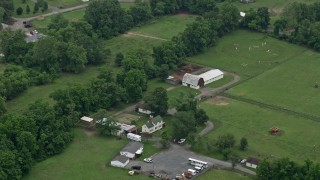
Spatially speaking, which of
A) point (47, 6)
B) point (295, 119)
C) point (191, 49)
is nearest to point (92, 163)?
point (295, 119)

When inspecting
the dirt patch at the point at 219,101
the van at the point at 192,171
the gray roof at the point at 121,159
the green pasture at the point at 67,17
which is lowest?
the van at the point at 192,171

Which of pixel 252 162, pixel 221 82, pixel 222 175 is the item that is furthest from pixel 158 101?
pixel 252 162

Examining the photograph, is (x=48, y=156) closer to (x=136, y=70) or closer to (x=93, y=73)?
(x=136, y=70)

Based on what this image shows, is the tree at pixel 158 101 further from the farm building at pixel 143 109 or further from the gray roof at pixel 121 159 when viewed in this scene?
the gray roof at pixel 121 159

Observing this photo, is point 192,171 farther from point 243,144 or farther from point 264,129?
point 264,129

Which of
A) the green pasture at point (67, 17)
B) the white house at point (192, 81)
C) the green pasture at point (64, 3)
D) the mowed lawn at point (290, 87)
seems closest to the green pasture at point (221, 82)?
the white house at point (192, 81)

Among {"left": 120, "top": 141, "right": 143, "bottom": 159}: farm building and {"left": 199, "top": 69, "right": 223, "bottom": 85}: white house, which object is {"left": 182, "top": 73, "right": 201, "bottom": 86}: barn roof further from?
{"left": 120, "top": 141, "right": 143, "bottom": 159}: farm building
